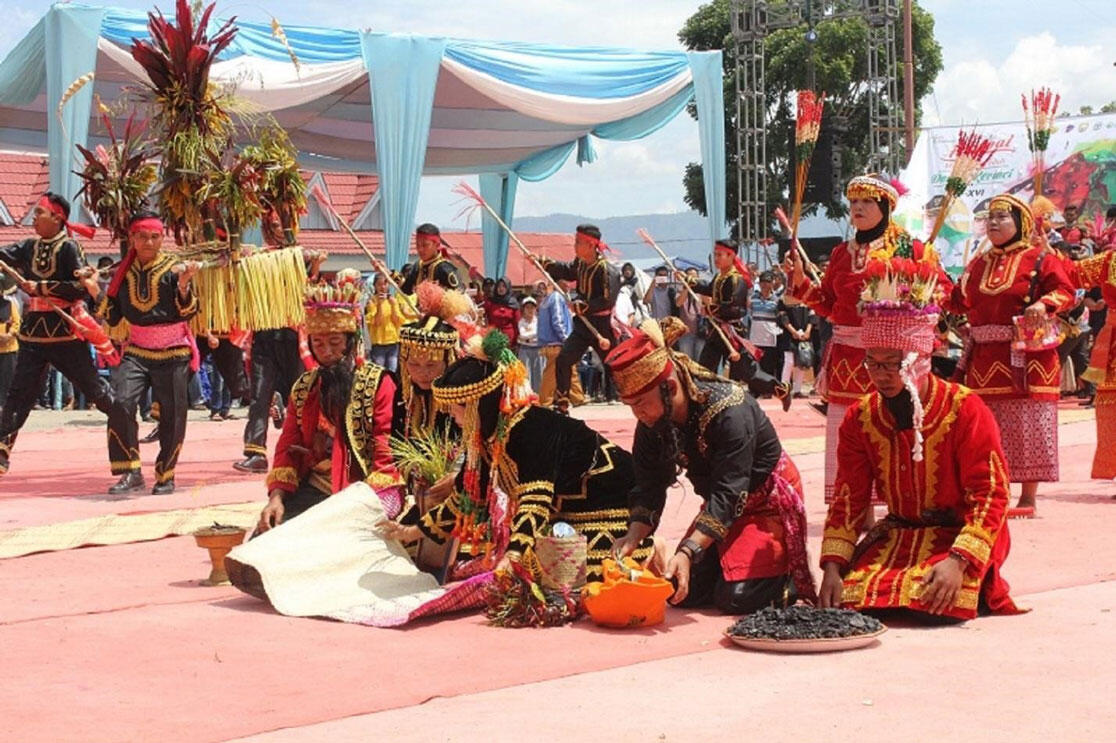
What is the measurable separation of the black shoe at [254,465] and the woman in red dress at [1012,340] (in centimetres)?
495

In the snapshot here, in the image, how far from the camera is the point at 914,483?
5.25 meters

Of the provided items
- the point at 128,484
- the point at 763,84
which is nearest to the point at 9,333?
the point at 128,484

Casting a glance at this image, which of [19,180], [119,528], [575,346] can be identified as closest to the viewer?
[119,528]

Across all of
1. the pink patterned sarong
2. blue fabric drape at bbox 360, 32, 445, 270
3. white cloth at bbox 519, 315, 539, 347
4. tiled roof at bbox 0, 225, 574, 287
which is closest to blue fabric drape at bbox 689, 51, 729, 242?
white cloth at bbox 519, 315, 539, 347

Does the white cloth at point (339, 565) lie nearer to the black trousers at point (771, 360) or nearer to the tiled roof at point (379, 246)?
the black trousers at point (771, 360)

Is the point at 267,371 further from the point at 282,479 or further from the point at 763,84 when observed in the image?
the point at 763,84

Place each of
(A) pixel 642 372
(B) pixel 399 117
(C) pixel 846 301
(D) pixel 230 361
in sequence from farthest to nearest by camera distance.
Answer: (B) pixel 399 117 < (D) pixel 230 361 < (C) pixel 846 301 < (A) pixel 642 372

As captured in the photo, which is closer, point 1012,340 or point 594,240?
point 1012,340

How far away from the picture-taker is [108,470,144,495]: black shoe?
372 inches

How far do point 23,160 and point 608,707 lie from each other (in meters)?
31.7

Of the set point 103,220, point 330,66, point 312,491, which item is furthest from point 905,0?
point 312,491

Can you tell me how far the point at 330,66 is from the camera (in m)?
15.5

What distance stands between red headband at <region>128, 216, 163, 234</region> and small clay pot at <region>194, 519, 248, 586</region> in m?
3.57

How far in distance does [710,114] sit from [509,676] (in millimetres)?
14014
